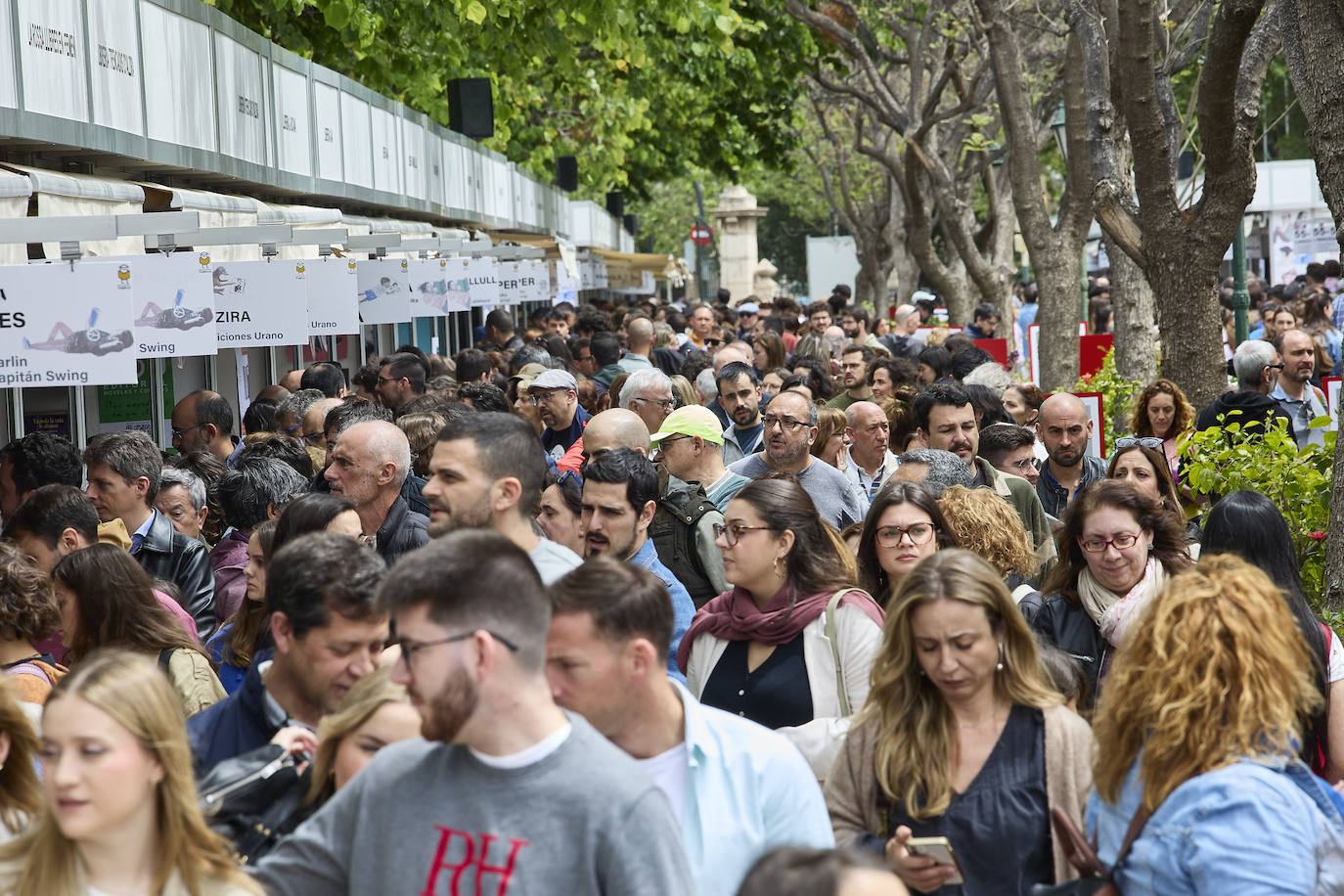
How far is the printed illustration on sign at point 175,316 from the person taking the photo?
24.4 feet

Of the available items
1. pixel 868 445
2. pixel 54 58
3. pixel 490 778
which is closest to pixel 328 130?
pixel 54 58

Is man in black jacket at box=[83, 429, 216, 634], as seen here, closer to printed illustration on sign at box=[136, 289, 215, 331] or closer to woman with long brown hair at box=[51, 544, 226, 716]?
printed illustration on sign at box=[136, 289, 215, 331]

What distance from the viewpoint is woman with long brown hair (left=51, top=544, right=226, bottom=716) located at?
4.93 m

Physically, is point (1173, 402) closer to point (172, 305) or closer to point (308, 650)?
point (172, 305)

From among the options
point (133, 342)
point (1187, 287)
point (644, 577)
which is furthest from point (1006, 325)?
point (644, 577)

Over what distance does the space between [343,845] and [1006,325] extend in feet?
62.0

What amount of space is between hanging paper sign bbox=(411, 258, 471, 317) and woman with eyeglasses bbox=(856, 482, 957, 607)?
843 cm

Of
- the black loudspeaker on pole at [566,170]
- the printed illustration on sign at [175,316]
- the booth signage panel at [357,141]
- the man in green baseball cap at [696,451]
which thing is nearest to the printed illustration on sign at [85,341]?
the printed illustration on sign at [175,316]

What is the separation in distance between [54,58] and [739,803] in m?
6.35

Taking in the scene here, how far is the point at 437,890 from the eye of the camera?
273cm

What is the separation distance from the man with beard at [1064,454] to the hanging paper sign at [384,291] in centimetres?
642

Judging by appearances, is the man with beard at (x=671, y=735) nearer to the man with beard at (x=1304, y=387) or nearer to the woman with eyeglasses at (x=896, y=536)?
the woman with eyeglasses at (x=896, y=536)

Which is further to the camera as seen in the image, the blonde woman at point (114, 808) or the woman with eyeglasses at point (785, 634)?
the woman with eyeglasses at point (785, 634)

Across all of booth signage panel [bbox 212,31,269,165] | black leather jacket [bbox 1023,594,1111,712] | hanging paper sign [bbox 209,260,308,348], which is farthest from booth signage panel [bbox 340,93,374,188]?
black leather jacket [bbox 1023,594,1111,712]
